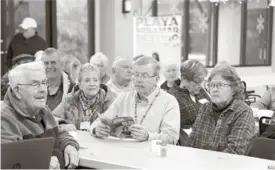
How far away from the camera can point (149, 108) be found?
4301mm

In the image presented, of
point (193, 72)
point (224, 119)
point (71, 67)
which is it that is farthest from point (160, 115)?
point (71, 67)

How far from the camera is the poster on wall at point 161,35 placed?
9.81 meters

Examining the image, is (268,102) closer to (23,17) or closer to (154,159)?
(154,159)

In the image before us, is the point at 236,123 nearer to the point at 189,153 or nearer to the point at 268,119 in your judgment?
the point at 189,153

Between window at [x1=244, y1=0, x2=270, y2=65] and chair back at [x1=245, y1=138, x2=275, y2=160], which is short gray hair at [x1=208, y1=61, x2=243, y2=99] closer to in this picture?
chair back at [x1=245, y1=138, x2=275, y2=160]

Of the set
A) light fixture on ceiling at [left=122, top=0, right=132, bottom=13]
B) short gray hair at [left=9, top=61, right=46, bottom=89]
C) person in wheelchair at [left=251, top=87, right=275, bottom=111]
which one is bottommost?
person in wheelchair at [left=251, top=87, right=275, bottom=111]

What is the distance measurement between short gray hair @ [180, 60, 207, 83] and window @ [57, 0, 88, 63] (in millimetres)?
5109

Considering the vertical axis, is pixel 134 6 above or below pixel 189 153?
above

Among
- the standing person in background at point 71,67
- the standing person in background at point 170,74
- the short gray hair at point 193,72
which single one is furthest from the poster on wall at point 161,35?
the short gray hair at point 193,72

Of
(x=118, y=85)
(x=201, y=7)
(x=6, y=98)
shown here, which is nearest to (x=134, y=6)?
(x=201, y=7)

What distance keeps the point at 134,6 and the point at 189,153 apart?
24.3 feet

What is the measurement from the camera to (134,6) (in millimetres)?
10836

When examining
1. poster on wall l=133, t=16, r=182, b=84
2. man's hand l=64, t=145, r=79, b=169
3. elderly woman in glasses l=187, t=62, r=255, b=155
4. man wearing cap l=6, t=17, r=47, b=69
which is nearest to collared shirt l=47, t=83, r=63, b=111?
elderly woman in glasses l=187, t=62, r=255, b=155

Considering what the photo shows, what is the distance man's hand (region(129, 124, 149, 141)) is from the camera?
4.10 metres
